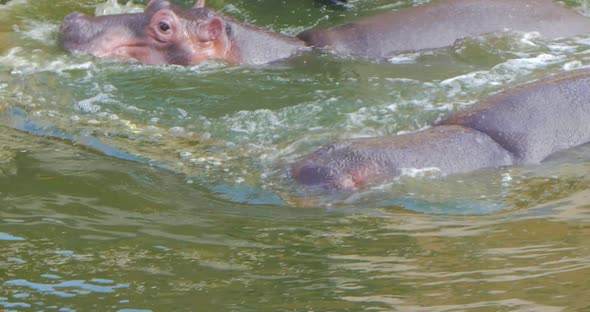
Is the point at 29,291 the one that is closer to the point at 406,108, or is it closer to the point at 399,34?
the point at 406,108

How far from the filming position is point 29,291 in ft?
13.2

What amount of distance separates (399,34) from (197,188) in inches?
127

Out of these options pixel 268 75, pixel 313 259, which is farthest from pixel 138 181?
pixel 268 75

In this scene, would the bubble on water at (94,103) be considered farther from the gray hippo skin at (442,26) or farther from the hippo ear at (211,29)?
the gray hippo skin at (442,26)

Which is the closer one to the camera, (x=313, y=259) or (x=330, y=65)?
(x=313, y=259)

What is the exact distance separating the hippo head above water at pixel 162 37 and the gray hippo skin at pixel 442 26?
560 mm

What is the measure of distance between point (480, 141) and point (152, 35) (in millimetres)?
2999

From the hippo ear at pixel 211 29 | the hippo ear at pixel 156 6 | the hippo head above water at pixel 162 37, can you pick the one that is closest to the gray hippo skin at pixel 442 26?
the hippo head above water at pixel 162 37

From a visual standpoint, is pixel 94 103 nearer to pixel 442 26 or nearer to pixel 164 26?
pixel 164 26

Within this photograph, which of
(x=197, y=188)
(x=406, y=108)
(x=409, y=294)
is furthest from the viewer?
(x=406, y=108)

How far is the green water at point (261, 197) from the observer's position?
13.1ft

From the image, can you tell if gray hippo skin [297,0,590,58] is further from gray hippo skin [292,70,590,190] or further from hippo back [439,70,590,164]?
hippo back [439,70,590,164]

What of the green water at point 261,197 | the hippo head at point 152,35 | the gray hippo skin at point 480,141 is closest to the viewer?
the green water at point 261,197

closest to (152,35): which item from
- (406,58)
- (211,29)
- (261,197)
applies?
(211,29)
